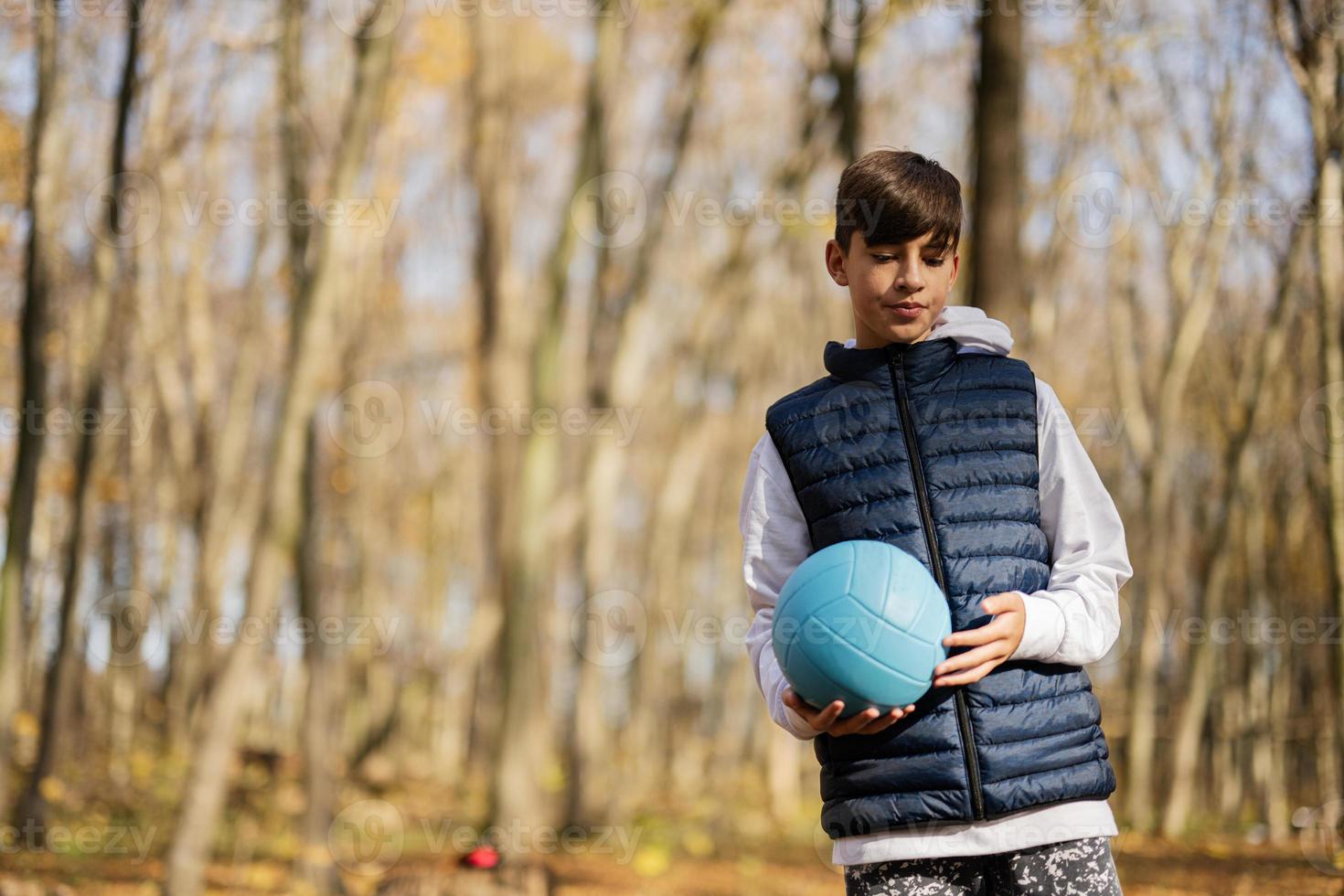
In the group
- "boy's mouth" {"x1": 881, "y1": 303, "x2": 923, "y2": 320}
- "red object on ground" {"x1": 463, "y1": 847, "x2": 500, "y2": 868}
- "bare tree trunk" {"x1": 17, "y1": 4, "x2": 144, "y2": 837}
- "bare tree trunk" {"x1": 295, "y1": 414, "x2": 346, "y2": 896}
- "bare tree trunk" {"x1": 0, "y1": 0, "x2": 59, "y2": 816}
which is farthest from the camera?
"bare tree trunk" {"x1": 17, "y1": 4, "x2": 144, "y2": 837}

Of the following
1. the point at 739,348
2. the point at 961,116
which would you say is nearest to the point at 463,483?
the point at 739,348

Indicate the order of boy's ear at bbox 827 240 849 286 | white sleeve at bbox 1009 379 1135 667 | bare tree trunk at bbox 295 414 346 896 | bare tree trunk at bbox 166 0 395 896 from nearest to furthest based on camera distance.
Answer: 1. white sleeve at bbox 1009 379 1135 667
2. boy's ear at bbox 827 240 849 286
3. bare tree trunk at bbox 166 0 395 896
4. bare tree trunk at bbox 295 414 346 896

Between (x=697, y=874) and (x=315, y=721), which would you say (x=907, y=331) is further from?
(x=697, y=874)

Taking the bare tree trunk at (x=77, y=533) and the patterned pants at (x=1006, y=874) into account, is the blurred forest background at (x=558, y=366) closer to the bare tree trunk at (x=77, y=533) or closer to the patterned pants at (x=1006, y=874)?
the bare tree trunk at (x=77, y=533)

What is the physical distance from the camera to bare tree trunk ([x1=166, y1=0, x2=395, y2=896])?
908 centimetres

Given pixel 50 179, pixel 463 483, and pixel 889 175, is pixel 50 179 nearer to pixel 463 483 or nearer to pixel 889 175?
pixel 889 175

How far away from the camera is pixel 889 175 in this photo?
8.36 ft

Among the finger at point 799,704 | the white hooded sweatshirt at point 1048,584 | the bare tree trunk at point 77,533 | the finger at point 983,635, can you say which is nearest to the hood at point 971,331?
the white hooded sweatshirt at point 1048,584

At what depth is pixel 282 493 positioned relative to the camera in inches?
374

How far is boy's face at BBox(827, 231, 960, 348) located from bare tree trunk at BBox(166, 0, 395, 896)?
728 cm

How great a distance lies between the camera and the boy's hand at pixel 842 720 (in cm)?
240

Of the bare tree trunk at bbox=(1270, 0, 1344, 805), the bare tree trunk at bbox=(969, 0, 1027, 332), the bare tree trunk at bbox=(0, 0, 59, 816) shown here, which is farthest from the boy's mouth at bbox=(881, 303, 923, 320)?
the bare tree trunk at bbox=(0, 0, 59, 816)

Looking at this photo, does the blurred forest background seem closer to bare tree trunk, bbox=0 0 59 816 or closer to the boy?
bare tree trunk, bbox=0 0 59 816

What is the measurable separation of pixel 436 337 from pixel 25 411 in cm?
2075
